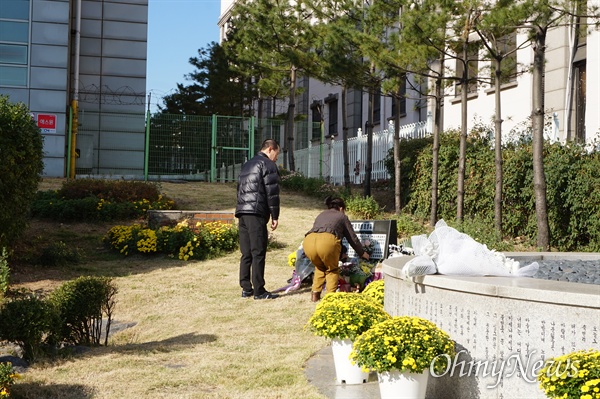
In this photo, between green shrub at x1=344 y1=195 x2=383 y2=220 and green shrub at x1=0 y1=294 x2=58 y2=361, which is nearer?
green shrub at x1=0 y1=294 x2=58 y2=361

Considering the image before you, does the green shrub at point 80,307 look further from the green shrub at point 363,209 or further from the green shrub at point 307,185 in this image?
the green shrub at point 307,185

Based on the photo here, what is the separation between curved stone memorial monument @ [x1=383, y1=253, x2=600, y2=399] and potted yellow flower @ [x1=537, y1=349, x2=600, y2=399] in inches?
12.9

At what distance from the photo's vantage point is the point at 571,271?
767cm

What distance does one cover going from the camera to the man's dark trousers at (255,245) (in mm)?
10781

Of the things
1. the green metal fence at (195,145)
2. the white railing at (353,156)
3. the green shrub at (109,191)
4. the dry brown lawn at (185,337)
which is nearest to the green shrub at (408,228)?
the dry brown lawn at (185,337)

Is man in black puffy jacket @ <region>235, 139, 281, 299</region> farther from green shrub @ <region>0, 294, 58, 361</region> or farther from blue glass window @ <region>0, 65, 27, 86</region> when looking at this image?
blue glass window @ <region>0, 65, 27, 86</region>

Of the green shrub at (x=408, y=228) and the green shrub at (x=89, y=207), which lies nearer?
the green shrub at (x=408, y=228)

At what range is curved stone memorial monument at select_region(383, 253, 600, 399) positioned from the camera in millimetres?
5277

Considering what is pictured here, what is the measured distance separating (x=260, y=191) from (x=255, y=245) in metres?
0.70

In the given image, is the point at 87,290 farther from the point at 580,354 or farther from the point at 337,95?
the point at 337,95

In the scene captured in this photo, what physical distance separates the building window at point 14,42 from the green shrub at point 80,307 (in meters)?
20.8

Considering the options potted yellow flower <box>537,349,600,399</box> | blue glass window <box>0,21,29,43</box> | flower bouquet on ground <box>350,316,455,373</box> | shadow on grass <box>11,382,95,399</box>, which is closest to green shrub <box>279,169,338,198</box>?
blue glass window <box>0,21,29,43</box>

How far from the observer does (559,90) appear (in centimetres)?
1995

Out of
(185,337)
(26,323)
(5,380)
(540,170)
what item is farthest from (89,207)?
(5,380)
